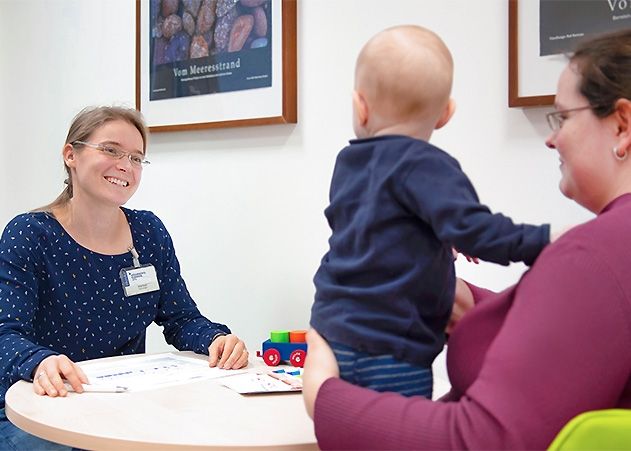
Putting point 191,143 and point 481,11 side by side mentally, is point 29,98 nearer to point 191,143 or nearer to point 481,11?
point 191,143

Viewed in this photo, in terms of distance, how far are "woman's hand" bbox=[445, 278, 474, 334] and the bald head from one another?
348 mm

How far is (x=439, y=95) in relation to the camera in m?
1.07

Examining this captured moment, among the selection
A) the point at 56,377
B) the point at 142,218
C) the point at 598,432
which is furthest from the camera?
the point at 142,218

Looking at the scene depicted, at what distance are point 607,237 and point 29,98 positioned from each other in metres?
2.85

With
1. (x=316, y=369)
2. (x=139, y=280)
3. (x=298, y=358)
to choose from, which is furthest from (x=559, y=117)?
(x=139, y=280)

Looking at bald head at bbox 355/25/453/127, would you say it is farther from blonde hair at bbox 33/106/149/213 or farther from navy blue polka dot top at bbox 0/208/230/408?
blonde hair at bbox 33/106/149/213

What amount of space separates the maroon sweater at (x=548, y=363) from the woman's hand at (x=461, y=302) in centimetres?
26

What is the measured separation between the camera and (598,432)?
840mm

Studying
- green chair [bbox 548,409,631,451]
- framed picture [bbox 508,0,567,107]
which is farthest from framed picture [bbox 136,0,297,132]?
green chair [bbox 548,409,631,451]

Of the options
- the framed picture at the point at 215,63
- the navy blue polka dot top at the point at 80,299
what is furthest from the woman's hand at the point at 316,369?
the framed picture at the point at 215,63

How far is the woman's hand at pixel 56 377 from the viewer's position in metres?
1.53

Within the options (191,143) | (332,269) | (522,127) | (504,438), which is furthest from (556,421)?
(191,143)

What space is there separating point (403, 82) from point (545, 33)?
1.04 meters

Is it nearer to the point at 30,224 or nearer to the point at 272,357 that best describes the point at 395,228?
the point at 272,357
